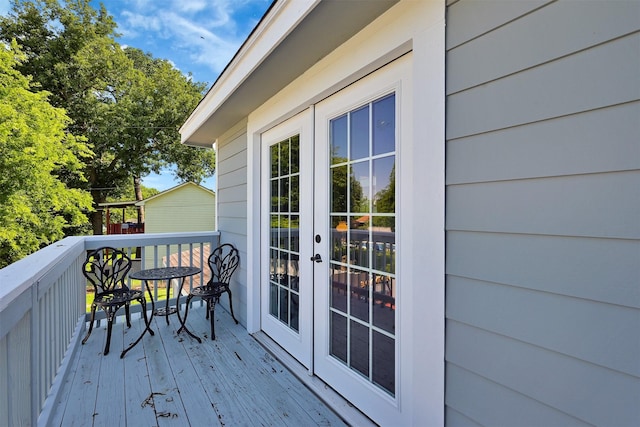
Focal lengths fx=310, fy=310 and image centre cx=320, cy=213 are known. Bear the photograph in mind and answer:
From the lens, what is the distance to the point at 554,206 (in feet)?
3.32

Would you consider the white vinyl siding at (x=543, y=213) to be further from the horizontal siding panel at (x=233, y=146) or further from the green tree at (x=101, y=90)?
the green tree at (x=101, y=90)

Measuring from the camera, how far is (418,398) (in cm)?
144

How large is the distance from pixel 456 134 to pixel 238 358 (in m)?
2.45

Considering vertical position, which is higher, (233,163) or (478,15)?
(478,15)

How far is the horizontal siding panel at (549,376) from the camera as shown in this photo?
0.89 m

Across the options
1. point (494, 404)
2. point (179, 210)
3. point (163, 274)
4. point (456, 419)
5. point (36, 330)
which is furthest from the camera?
point (179, 210)

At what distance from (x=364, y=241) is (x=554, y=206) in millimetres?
1013

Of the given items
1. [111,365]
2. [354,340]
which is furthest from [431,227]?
[111,365]

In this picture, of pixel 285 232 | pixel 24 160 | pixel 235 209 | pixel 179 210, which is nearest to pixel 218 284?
pixel 235 209

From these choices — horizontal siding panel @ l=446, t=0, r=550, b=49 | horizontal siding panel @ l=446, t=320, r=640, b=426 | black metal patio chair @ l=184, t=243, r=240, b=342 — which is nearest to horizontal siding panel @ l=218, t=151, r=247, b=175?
black metal patio chair @ l=184, t=243, r=240, b=342

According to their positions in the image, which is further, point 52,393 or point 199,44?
point 199,44

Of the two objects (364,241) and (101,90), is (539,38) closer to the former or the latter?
(364,241)

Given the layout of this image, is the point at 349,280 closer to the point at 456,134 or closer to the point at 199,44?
the point at 456,134

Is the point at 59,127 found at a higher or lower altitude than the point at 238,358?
higher
